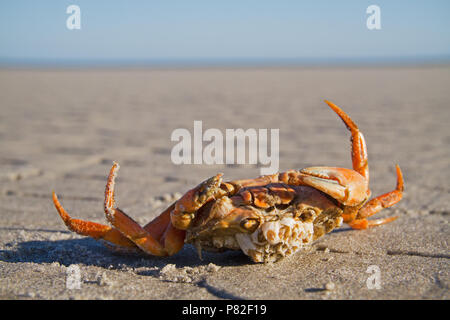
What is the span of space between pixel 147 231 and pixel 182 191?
63.9 inches

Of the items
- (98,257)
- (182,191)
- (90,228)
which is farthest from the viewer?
(182,191)

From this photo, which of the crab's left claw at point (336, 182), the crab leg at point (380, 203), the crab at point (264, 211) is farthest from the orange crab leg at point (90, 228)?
the crab leg at point (380, 203)

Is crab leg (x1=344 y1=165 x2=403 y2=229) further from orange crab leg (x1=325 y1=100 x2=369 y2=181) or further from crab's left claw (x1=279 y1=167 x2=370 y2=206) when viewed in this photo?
crab's left claw (x1=279 y1=167 x2=370 y2=206)

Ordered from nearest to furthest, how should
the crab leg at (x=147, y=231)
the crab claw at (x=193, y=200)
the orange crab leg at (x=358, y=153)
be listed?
the crab claw at (x=193, y=200) < the crab leg at (x=147, y=231) < the orange crab leg at (x=358, y=153)

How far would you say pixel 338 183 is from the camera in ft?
6.71

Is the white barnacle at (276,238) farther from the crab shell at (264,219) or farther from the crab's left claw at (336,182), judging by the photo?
the crab's left claw at (336,182)

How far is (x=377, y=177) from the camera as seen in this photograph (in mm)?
4340

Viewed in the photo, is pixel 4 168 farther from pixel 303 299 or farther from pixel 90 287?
pixel 303 299

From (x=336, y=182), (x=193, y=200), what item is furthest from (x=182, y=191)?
(x=336, y=182)

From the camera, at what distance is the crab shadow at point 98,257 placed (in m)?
2.34

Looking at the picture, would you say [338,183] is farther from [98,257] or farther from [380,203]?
[98,257]

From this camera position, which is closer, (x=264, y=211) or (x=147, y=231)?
(x=264, y=211)
